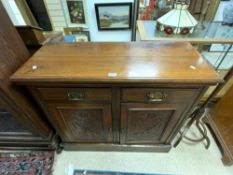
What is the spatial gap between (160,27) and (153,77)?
713mm

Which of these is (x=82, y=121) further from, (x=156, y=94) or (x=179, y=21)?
(x=179, y=21)

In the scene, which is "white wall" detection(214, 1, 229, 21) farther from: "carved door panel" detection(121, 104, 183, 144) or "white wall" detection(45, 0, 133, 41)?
"carved door panel" detection(121, 104, 183, 144)

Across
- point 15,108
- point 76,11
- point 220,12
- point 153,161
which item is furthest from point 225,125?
point 76,11

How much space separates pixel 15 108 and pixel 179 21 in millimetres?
1305

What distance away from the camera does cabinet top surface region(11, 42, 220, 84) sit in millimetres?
687

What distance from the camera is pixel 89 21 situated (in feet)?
4.92

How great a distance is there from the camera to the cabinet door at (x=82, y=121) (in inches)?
34.9

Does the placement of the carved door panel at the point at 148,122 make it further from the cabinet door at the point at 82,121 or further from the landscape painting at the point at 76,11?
the landscape painting at the point at 76,11

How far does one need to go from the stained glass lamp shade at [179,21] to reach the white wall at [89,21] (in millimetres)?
532

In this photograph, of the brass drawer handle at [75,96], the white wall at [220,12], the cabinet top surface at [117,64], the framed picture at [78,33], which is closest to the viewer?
the cabinet top surface at [117,64]

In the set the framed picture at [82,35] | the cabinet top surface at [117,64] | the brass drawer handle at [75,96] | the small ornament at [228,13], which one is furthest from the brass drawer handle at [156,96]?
the framed picture at [82,35]

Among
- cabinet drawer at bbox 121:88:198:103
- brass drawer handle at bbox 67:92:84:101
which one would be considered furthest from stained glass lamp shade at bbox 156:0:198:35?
brass drawer handle at bbox 67:92:84:101

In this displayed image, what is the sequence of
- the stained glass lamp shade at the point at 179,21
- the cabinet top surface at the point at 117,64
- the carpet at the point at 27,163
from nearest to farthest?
the cabinet top surface at the point at 117,64
the stained glass lamp shade at the point at 179,21
the carpet at the point at 27,163

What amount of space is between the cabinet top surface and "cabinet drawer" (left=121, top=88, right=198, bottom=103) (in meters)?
0.09
